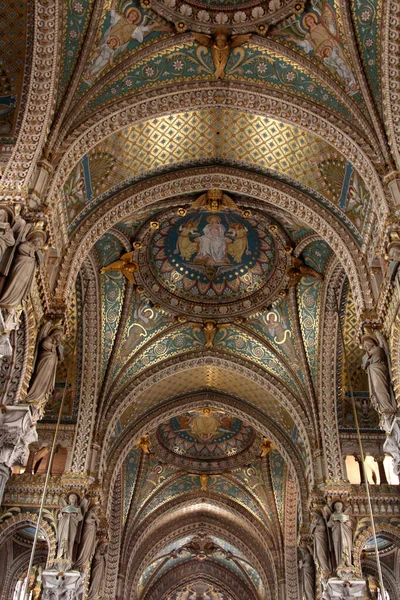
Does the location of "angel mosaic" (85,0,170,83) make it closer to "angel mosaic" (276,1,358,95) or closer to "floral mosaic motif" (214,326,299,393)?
"angel mosaic" (276,1,358,95)

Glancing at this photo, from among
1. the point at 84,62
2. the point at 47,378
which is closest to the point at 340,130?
the point at 84,62

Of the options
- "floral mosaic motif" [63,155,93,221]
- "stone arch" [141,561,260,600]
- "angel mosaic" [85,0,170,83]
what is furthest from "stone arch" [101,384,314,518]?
"stone arch" [141,561,260,600]

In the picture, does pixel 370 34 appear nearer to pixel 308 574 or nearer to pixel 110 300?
pixel 110 300

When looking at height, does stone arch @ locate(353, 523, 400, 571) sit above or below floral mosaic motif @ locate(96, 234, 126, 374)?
below

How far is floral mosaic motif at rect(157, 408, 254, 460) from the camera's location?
22.6 metres

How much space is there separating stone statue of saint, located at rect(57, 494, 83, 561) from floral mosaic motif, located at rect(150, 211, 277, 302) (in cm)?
600

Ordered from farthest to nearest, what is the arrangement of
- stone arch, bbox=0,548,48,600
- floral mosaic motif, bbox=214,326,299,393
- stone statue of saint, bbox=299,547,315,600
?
floral mosaic motif, bbox=214,326,299,393 < stone arch, bbox=0,548,48,600 < stone statue of saint, bbox=299,547,315,600

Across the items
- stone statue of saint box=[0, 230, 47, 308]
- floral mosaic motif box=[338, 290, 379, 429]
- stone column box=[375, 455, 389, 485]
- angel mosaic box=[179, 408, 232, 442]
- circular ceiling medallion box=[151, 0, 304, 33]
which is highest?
angel mosaic box=[179, 408, 232, 442]

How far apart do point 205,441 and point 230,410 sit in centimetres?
466

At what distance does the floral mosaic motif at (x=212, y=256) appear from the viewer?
54.0 feet

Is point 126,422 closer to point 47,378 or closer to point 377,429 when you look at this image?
point 377,429

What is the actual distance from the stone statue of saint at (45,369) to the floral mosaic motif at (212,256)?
6.26 metres

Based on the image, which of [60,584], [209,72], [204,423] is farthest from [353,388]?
[209,72]

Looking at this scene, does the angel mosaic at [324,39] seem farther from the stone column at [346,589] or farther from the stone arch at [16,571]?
the stone arch at [16,571]
